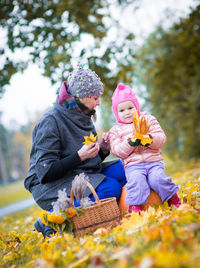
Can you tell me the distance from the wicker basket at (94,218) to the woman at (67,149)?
0.32 metres

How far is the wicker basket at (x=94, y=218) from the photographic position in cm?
263

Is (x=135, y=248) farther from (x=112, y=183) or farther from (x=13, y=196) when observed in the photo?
(x=13, y=196)

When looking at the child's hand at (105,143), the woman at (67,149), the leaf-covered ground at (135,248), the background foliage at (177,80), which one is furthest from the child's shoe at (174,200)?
the background foliage at (177,80)

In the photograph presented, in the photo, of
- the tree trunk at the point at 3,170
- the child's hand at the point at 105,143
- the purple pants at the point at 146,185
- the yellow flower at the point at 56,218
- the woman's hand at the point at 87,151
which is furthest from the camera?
the tree trunk at the point at 3,170

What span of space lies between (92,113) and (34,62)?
369cm

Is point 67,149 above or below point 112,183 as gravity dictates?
above

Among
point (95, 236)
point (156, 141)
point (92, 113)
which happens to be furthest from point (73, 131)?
point (95, 236)

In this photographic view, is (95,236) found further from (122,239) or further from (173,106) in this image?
(173,106)

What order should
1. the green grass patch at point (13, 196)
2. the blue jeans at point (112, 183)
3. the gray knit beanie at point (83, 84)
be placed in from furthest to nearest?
the green grass patch at point (13, 196) < the gray knit beanie at point (83, 84) < the blue jeans at point (112, 183)

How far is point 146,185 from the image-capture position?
2832 millimetres

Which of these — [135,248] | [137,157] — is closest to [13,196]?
[137,157]

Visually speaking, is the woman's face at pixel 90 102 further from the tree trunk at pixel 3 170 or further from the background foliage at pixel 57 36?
the tree trunk at pixel 3 170

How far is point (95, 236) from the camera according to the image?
244 cm

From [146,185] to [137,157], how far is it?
0.32 m
